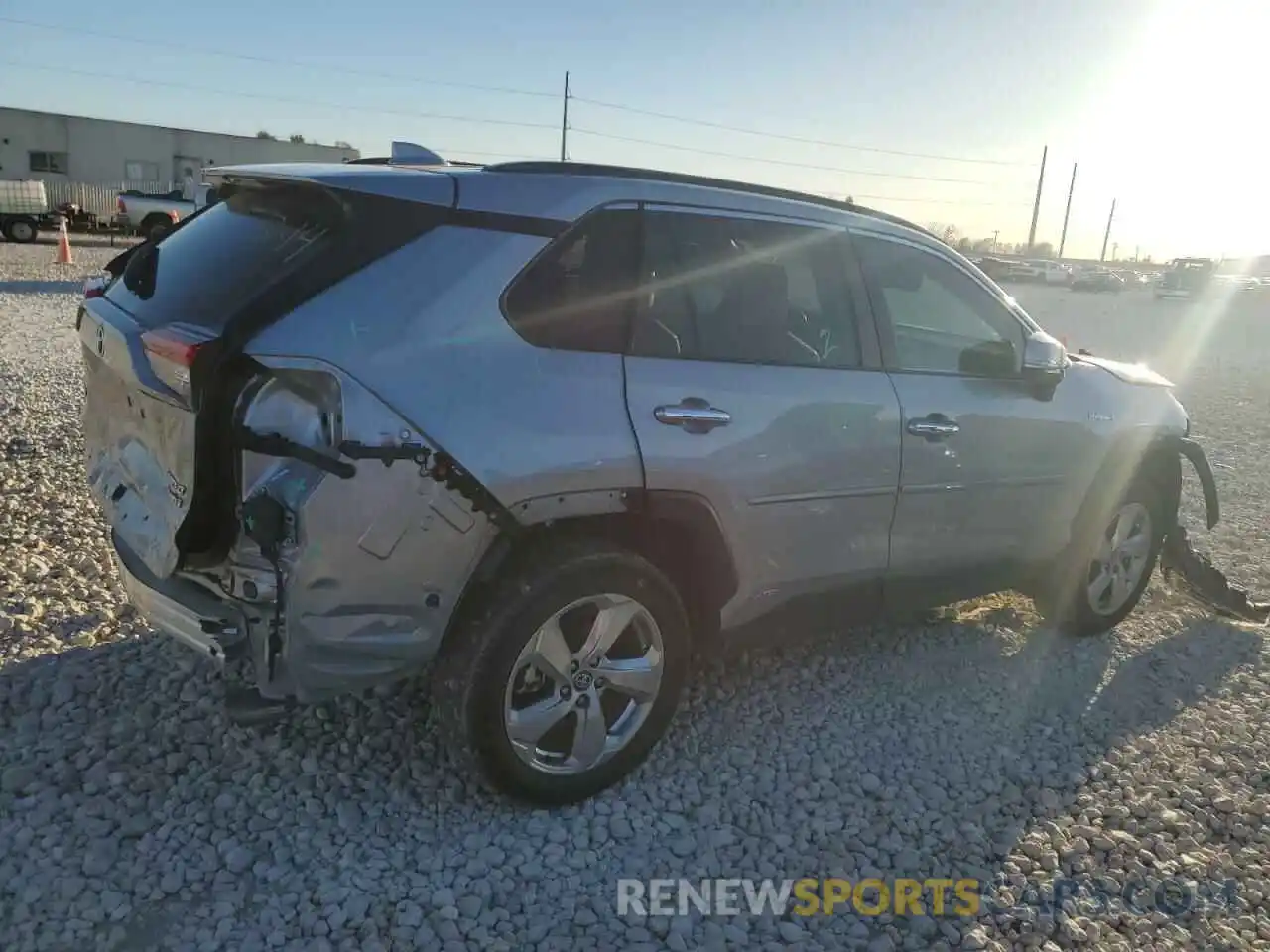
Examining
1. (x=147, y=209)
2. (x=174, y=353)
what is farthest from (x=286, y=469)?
(x=147, y=209)

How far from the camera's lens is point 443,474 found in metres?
2.63

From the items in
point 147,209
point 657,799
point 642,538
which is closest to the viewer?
point 642,538

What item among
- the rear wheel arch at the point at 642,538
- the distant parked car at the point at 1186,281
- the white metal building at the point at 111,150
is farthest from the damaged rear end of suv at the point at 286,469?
the distant parked car at the point at 1186,281

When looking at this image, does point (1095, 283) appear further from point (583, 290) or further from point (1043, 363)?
point (583, 290)

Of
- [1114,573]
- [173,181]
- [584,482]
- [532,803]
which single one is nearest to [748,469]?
[584,482]

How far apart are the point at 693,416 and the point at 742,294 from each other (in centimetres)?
60

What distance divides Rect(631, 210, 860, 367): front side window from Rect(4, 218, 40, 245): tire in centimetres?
2830

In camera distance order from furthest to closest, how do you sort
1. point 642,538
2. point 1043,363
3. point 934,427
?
point 1043,363 < point 934,427 < point 642,538

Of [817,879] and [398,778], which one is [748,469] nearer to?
[817,879]

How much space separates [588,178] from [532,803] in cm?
200

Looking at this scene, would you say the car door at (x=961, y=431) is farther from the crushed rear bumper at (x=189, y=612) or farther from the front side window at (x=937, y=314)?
the crushed rear bumper at (x=189, y=612)

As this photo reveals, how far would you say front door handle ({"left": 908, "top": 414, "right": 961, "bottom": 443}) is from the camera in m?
3.71

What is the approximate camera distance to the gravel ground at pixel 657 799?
267 centimetres

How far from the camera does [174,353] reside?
258cm
